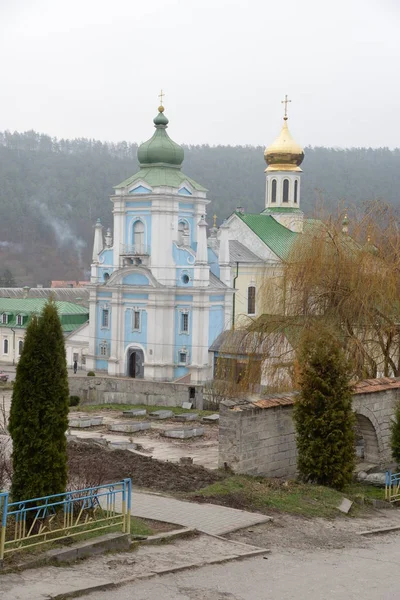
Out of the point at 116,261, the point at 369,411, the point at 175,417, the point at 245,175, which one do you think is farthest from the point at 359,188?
the point at 369,411

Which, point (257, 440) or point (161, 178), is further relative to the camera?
point (161, 178)

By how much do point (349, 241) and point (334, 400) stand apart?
8.02 m

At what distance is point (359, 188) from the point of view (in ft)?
403

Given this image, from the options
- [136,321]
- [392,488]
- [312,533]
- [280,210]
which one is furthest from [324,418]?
[280,210]

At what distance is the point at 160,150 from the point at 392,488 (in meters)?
29.4

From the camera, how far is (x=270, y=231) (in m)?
49.8

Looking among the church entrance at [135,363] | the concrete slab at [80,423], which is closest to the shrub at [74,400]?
the concrete slab at [80,423]

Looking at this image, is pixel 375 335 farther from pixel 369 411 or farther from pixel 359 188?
pixel 359 188

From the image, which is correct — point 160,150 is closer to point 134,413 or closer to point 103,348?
point 103,348

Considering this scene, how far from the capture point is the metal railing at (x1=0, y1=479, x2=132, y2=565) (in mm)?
10432

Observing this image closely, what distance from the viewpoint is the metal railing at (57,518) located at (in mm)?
10432

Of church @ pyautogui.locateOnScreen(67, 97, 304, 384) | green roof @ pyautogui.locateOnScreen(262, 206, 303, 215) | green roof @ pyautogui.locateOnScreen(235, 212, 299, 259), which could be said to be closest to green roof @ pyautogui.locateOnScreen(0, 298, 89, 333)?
church @ pyautogui.locateOnScreen(67, 97, 304, 384)

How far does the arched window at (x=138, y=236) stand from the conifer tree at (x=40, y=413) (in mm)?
31822

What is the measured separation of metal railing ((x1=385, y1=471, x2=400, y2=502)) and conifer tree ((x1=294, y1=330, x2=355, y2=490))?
0.66 m
